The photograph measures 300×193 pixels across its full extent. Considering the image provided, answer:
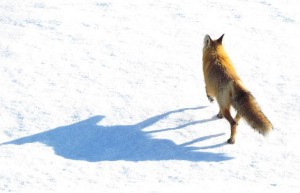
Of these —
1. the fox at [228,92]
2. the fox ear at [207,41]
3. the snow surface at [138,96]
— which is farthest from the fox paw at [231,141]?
the fox ear at [207,41]

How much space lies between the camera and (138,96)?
11375 mm

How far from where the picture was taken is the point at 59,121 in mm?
10406

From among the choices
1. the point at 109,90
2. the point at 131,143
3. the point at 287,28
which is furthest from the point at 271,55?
the point at 131,143

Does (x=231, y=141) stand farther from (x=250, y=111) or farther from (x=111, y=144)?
(x=111, y=144)

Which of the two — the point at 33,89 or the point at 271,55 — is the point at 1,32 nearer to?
the point at 33,89

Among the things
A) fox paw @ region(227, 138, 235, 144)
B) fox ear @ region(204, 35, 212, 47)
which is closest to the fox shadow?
fox paw @ region(227, 138, 235, 144)

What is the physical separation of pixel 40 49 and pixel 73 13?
2291mm

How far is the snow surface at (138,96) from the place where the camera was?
8.88m

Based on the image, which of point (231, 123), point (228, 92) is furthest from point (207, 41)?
point (231, 123)

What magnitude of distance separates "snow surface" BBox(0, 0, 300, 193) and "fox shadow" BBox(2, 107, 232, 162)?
19 mm

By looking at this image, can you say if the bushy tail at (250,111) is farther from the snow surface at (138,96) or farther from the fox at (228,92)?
the snow surface at (138,96)

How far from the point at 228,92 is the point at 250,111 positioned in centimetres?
66

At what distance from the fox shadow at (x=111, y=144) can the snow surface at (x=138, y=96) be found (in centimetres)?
2

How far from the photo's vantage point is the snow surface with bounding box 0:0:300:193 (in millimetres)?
8883
